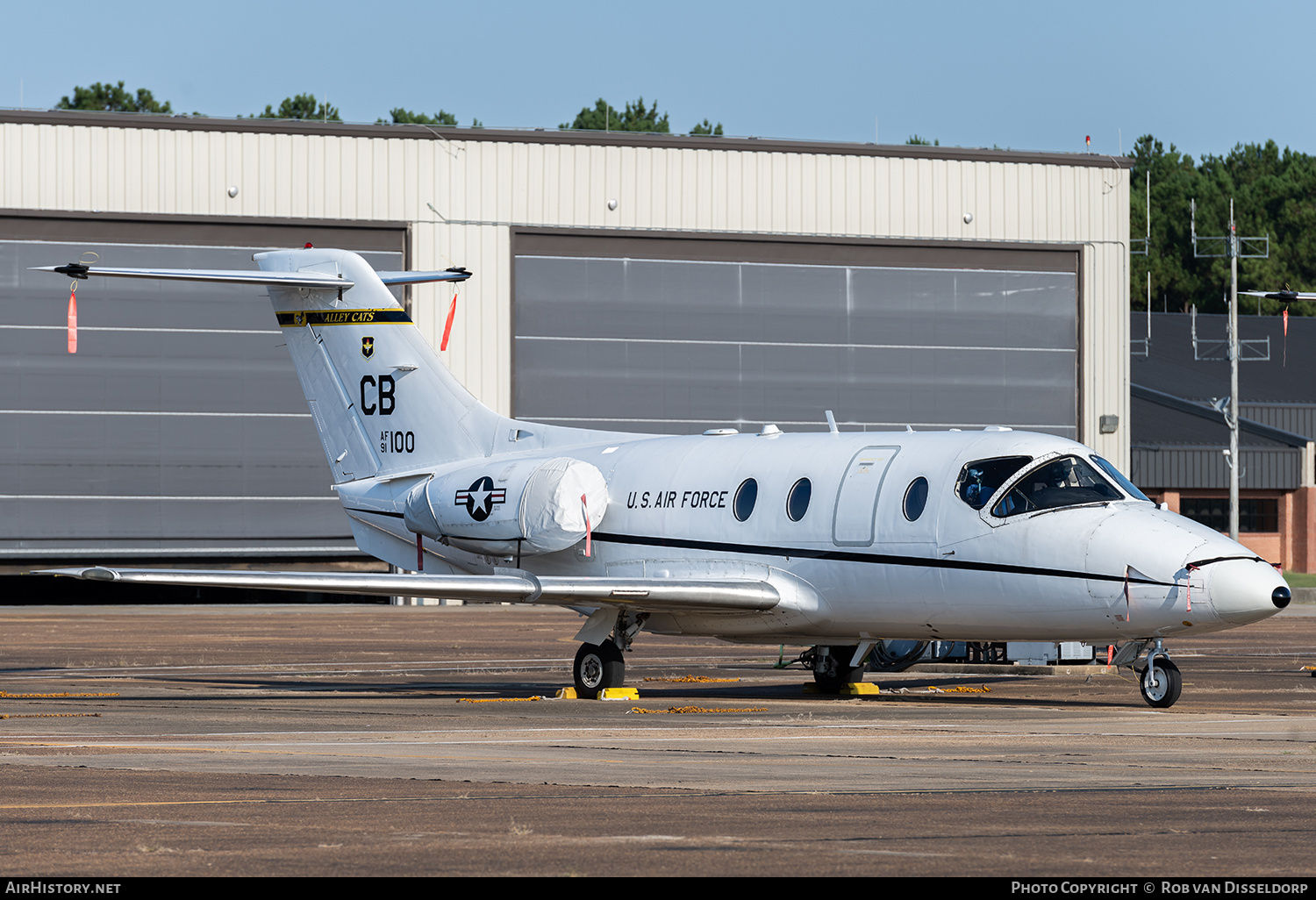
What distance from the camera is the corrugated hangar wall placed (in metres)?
48.8

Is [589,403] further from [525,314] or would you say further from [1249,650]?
[1249,650]

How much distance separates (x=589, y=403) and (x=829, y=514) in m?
30.4

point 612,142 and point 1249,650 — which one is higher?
point 612,142

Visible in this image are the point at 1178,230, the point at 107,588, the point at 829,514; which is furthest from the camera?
the point at 1178,230

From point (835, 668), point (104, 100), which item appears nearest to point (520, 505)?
point (835, 668)

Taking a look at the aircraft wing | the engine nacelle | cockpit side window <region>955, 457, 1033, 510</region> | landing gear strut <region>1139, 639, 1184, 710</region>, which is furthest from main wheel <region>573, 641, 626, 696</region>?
landing gear strut <region>1139, 639, 1184, 710</region>

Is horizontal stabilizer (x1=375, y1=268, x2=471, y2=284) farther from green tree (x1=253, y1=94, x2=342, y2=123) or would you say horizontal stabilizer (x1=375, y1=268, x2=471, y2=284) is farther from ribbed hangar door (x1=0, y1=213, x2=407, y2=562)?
green tree (x1=253, y1=94, x2=342, y2=123)

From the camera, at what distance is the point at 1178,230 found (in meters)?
124

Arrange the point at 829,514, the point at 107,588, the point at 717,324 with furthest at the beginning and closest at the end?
1. the point at 107,588
2. the point at 717,324
3. the point at 829,514

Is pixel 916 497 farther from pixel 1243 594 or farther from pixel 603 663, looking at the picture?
pixel 603 663

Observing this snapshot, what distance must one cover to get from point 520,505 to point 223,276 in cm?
468

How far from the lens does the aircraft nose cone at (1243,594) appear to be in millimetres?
18250

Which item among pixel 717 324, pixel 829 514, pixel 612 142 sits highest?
pixel 612 142

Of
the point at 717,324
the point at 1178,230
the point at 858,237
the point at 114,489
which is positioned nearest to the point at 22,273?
the point at 114,489
